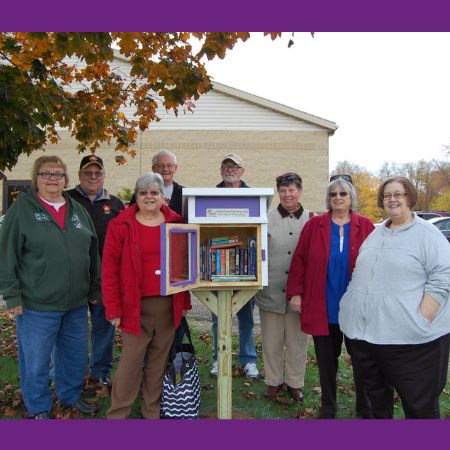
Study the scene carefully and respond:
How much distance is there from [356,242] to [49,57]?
4.31 metres

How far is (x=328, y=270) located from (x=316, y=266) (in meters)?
0.10

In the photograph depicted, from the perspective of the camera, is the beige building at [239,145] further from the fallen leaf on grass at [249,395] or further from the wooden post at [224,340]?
the wooden post at [224,340]

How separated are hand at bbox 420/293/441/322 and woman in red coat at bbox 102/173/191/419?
176cm

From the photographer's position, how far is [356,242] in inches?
145

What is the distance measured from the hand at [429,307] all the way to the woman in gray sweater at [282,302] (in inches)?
56.4

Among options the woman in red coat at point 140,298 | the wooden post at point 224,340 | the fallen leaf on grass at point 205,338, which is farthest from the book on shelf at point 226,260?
the fallen leaf on grass at point 205,338

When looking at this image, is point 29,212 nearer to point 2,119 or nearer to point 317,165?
point 2,119

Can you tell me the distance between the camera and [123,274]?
11.2 ft

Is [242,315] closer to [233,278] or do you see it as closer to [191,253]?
[233,278]

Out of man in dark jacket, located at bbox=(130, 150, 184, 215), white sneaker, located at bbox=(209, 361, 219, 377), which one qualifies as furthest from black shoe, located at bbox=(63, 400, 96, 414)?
man in dark jacket, located at bbox=(130, 150, 184, 215)

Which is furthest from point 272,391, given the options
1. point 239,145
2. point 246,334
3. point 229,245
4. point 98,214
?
point 239,145

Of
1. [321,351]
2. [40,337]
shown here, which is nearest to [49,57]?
[40,337]

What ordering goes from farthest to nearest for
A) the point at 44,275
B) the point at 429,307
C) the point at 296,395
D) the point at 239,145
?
the point at 239,145 → the point at 296,395 → the point at 44,275 → the point at 429,307

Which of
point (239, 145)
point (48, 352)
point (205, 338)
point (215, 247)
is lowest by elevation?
point (205, 338)
